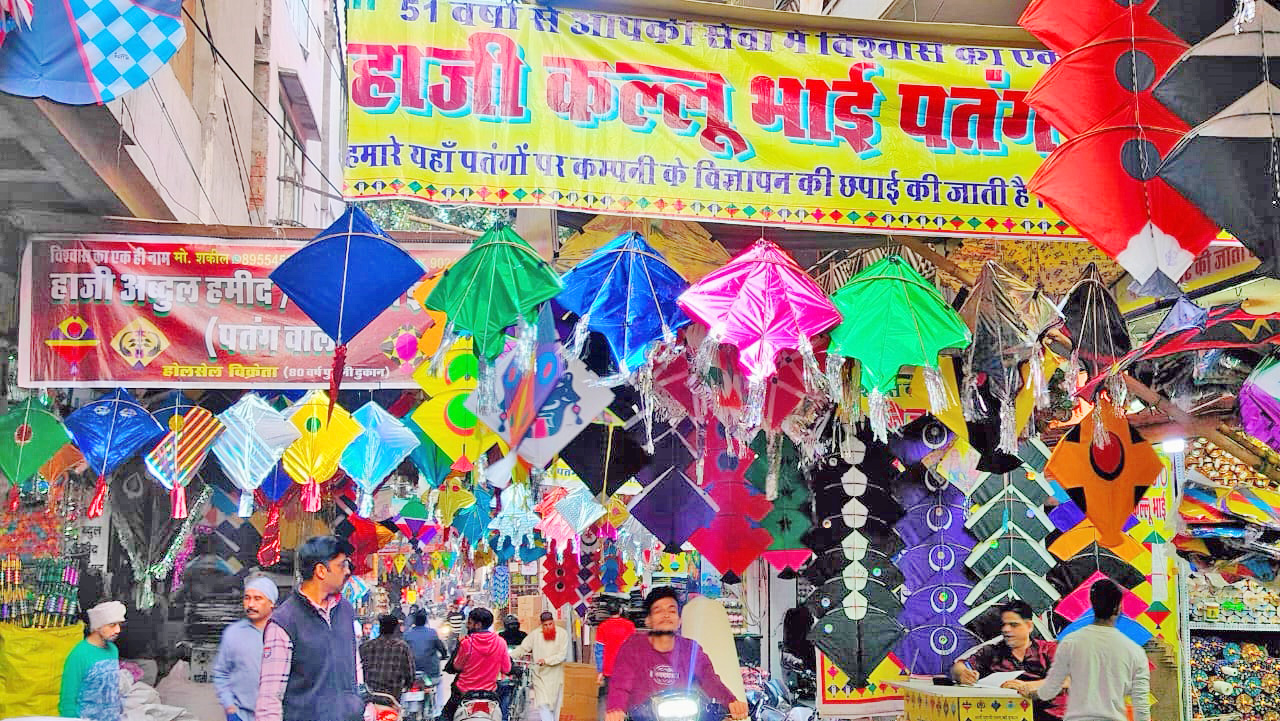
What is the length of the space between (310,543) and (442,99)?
242cm

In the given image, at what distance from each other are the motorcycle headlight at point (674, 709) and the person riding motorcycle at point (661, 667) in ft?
0.70

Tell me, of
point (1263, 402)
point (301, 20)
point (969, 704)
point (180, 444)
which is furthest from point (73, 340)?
point (301, 20)

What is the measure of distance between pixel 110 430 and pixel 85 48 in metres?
4.33

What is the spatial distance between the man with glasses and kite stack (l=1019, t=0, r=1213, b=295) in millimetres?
3837

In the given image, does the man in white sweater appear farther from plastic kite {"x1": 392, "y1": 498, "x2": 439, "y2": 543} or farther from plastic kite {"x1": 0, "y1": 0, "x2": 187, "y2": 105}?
plastic kite {"x1": 392, "y1": 498, "x2": 439, "y2": 543}

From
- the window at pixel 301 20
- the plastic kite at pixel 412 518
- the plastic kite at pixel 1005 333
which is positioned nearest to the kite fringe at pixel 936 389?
the plastic kite at pixel 1005 333

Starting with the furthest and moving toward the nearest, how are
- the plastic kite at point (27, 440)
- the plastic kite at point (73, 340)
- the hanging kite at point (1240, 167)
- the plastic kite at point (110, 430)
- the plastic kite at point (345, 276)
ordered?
the plastic kite at point (110, 430)
the plastic kite at point (27, 440)
the plastic kite at point (73, 340)
the plastic kite at point (345, 276)
the hanging kite at point (1240, 167)

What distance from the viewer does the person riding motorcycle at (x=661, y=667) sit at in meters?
6.68

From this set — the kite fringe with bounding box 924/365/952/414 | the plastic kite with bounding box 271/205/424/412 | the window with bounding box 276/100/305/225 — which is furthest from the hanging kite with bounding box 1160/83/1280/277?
the window with bounding box 276/100/305/225

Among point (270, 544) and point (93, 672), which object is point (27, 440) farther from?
point (270, 544)

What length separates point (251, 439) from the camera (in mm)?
8500

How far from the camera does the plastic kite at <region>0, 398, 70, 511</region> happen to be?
7.77 metres

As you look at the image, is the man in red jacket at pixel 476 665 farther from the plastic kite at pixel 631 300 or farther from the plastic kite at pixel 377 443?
the plastic kite at pixel 631 300

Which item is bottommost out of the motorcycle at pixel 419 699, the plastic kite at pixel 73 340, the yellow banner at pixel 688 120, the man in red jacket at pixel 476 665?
the motorcycle at pixel 419 699
